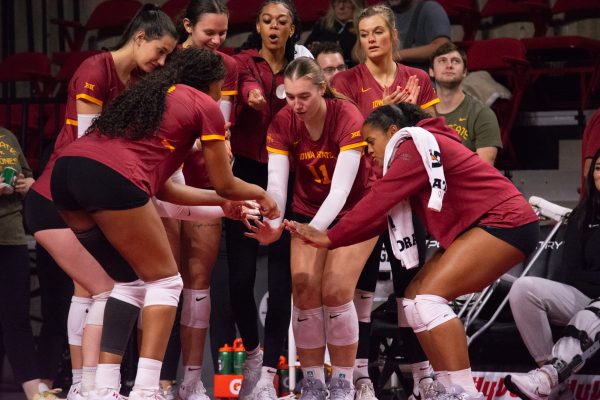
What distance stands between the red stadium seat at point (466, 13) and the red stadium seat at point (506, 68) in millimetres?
633

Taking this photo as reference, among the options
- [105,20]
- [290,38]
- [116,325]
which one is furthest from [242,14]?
[116,325]

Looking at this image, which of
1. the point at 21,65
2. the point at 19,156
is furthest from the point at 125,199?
the point at 21,65

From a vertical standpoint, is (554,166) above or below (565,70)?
below

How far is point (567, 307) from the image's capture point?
4.66 m

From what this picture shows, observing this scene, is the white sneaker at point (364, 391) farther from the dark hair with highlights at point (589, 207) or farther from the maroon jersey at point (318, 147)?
the dark hair with highlights at point (589, 207)

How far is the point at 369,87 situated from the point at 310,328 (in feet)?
3.85

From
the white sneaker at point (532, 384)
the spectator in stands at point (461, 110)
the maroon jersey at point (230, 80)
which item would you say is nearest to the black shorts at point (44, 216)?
the maroon jersey at point (230, 80)

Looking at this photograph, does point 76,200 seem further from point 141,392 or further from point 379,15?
point 379,15

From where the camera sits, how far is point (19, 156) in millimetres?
5344

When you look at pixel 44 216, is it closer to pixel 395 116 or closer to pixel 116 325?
pixel 116 325

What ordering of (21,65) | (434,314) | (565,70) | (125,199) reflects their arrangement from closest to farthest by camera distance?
(125,199)
(434,314)
(565,70)
(21,65)

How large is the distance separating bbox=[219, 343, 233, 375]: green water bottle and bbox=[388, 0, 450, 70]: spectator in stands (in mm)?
2171

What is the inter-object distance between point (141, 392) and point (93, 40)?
18.8 ft

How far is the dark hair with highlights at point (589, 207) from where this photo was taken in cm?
483
